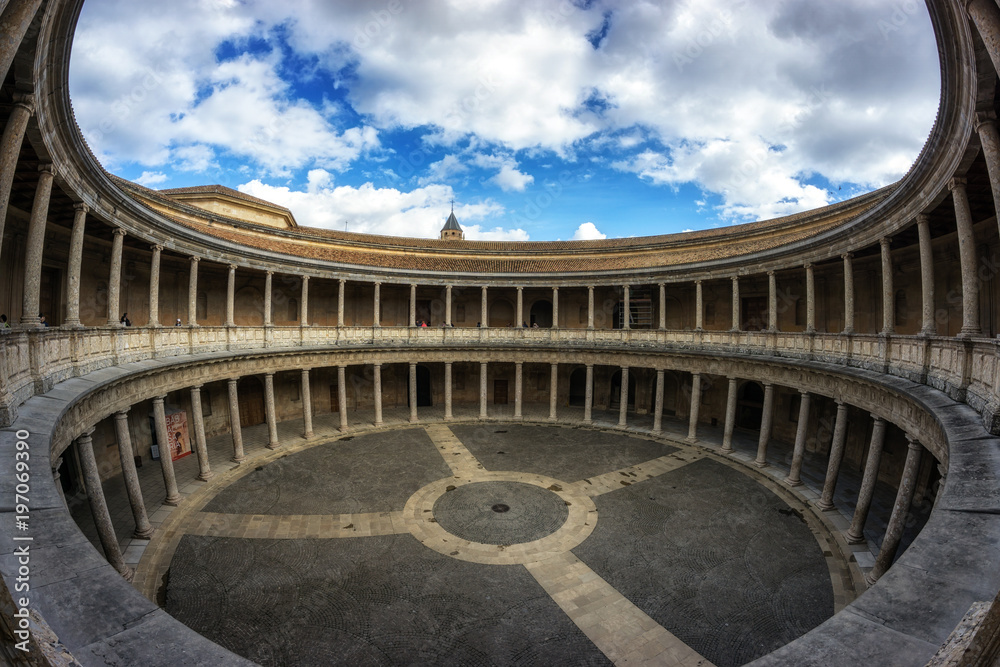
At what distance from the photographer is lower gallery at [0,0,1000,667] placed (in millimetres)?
4816

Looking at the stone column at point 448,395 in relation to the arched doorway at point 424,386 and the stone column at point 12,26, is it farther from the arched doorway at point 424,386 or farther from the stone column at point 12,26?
the stone column at point 12,26

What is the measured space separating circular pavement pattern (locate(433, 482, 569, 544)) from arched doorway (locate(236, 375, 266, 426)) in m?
15.8

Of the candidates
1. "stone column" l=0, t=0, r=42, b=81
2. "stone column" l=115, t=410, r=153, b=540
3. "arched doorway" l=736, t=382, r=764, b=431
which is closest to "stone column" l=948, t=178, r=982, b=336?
"stone column" l=0, t=0, r=42, b=81

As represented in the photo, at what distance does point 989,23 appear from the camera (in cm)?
614

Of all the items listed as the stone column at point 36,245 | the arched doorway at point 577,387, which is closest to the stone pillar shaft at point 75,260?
the stone column at point 36,245

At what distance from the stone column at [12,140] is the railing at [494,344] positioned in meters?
2.60

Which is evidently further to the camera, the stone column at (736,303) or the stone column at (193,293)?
the stone column at (736,303)

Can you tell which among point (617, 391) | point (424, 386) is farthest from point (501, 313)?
point (617, 391)

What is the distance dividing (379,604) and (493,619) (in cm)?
282

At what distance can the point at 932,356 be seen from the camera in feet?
37.8

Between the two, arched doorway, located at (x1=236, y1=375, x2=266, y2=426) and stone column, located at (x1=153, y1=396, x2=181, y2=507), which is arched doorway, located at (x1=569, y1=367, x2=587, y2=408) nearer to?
arched doorway, located at (x1=236, y1=375, x2=266, y2=426)

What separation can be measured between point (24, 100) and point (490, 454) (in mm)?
19639

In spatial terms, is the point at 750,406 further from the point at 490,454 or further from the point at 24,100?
the point at 24,100

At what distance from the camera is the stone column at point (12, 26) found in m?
5.70
